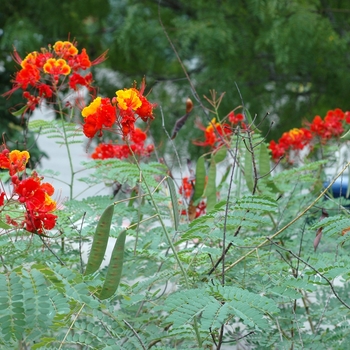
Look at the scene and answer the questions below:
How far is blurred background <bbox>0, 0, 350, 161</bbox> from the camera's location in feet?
15.8

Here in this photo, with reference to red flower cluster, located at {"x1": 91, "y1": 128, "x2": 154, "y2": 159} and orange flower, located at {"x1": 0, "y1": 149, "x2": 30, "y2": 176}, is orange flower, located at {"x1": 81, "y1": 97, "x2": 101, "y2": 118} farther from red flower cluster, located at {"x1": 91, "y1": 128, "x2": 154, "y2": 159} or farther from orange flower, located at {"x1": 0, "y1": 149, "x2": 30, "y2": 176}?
red flower cluster, located at {"x1": 91, "y1": 128, "x2": 154, "y2": 159}

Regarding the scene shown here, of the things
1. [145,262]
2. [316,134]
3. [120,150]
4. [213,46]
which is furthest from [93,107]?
[213,46]

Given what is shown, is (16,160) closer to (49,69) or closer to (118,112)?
(118,112)

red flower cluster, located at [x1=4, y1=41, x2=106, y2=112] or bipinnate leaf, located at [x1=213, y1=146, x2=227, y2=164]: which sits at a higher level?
red flower cluster, located at [x1=4, y1=41, x2=106, y2=112]

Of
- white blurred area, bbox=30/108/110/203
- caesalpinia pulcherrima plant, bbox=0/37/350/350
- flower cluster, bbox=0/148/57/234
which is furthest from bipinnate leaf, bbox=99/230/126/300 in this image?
white blurred area, bbox=30/108/110/203

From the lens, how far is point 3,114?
20.0ft

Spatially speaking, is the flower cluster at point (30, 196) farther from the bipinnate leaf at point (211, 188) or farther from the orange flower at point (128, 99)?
the bipinnate leaf at point (211, 188)

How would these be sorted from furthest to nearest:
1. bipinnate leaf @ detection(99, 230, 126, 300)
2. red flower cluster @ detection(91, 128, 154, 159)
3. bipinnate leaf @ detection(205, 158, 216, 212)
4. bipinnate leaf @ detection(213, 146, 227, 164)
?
red flower cluster @ detection(91, 128, 154, 159) → bipinnate leaf @ detection(213, 146, 227, 164) → bipinnate leaf @ detection(205, 158, 216, 212) → bipinnate leaf @ detection(99, 230, 126, 300)

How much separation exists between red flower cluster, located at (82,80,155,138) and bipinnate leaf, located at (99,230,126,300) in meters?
0.27

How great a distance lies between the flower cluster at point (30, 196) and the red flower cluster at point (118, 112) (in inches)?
6.1

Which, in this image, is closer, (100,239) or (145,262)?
(100,239)

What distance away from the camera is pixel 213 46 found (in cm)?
485

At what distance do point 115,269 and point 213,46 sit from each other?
375 centimetres

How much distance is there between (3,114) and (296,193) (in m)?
3.91
